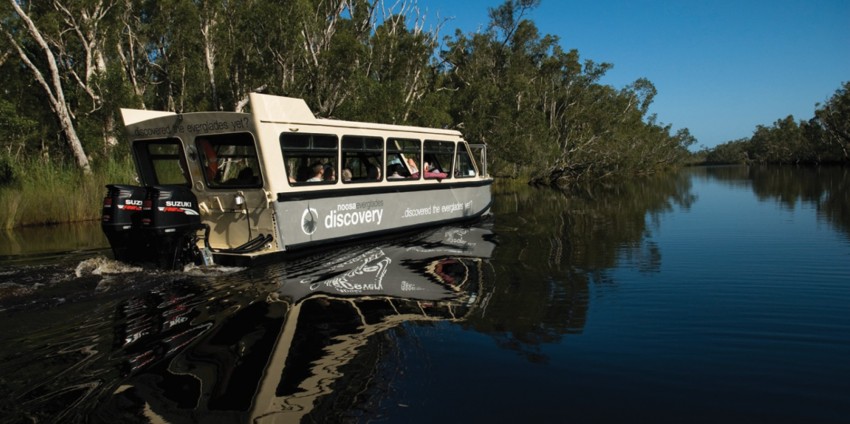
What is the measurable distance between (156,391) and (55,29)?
2104 cm

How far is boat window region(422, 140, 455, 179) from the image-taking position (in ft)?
40.0

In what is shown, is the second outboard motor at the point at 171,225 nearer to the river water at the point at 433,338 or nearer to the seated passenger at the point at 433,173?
the river water at the point at 433,338

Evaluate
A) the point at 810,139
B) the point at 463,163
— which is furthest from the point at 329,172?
the point at 810,139

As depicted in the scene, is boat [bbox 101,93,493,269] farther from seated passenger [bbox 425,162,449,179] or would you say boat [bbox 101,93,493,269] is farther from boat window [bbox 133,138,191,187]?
seated passenger [bbox 425,162,449,179]

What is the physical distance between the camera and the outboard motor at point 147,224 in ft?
25.0

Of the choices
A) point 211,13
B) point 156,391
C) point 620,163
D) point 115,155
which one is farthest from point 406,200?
point 620,163

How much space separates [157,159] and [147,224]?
2.34 meters

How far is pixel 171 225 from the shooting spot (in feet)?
25.5

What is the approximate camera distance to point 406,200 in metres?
11.2

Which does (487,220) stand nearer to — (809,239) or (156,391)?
(809,239)

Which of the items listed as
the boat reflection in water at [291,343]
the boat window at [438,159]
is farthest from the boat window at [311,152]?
the boat window at [438,159]

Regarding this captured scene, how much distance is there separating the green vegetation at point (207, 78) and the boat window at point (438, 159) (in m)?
11.1

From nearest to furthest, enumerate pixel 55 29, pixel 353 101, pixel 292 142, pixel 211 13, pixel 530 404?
pixel 530 404, pixel 292 142, pixel 55 29, pixel 211 13, pixel 353 101

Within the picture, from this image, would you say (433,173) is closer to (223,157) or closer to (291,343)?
(223,157)
